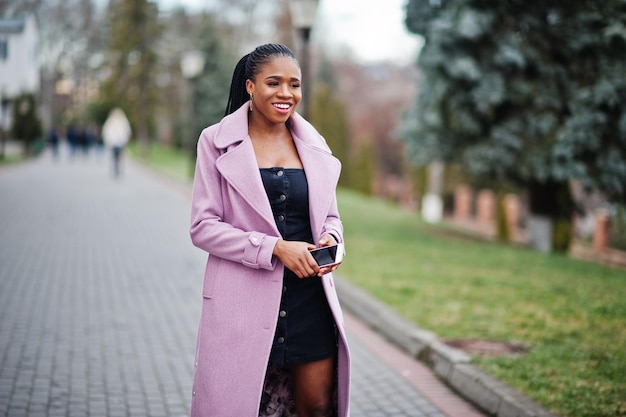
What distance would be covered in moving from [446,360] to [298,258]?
3294 mm

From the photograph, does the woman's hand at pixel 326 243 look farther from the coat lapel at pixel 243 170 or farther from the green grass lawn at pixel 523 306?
the green grass lawn at pixel 523 306

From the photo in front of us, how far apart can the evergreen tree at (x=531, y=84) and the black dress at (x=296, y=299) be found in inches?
442

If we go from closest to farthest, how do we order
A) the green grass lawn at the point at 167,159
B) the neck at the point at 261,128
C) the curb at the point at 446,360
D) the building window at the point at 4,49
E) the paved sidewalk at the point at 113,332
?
1. the neck at the point at 261,128
2. the curb at the point at 446,360
3. the paved sidewalk at the point at 113,332
4. the green grass lawn at the point at 167,159
5. the building window at the point at 4,49

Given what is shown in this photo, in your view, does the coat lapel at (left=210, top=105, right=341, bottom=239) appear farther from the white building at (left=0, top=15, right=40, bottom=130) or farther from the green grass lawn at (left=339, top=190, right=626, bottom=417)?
the white building at (left=0, top=15, right=40, bottom=130)

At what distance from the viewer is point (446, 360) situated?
19.4 feet

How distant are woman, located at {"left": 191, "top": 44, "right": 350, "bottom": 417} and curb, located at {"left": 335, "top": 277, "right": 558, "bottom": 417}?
1.98 m

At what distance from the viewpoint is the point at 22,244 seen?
11.7 metres

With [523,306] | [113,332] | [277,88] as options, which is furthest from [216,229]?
[523,306]

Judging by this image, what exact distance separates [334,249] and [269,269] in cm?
26

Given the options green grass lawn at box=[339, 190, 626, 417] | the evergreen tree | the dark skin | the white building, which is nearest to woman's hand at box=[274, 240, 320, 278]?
the dark skin

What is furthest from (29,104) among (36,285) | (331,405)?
(331,405)

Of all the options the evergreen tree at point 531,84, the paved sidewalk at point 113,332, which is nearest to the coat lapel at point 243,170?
the paved sidewalk at point 113,332

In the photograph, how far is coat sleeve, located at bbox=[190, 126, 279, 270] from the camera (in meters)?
2.96

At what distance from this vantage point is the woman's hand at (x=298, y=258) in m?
2.93
